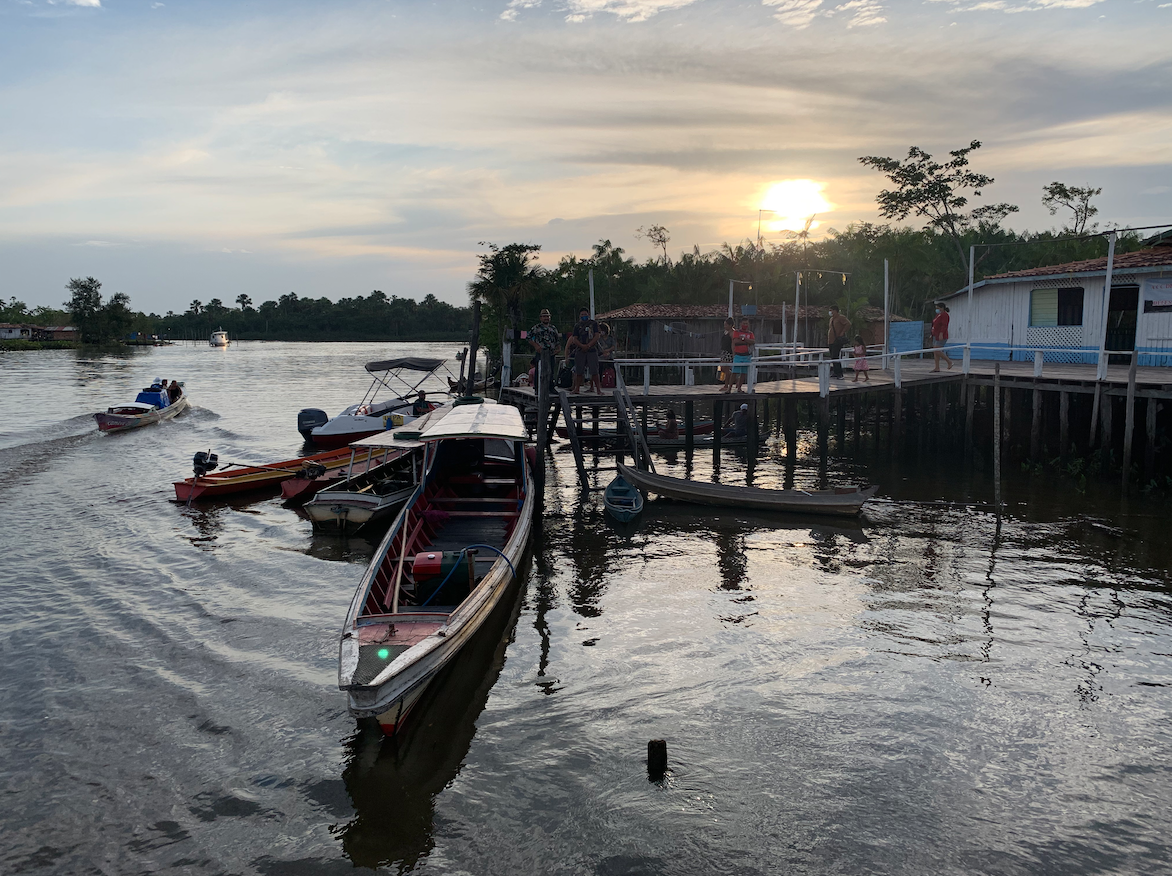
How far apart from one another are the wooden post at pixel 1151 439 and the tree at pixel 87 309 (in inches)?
5287

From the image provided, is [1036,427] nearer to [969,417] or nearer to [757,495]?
[969,417]

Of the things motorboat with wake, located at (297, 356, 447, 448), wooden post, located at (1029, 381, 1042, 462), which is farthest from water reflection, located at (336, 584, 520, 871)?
wooden post, located at (1029, 381, 1042, 462)

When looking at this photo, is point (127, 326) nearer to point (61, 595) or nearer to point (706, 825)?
point (61, 595)

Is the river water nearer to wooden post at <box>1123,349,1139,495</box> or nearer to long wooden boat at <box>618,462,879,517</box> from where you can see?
long wooden boat at <box>618,462,879,517</box>

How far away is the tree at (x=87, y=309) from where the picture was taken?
120000 millimetres

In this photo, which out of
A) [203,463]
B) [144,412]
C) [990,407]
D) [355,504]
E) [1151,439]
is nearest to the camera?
[355,504]

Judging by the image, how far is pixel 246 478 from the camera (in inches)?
727

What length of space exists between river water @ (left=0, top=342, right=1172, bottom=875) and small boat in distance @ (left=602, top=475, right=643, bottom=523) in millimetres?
695

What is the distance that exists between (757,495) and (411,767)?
1025 cm

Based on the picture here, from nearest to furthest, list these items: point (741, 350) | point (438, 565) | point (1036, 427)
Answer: point (438, 565) < point (1036, 427) < point (741, 350)

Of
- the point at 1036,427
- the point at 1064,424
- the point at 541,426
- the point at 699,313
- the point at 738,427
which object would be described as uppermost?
the point at 699,313

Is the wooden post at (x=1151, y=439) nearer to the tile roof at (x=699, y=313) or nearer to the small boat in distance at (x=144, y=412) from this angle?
the tile roof at (x=699, y=313)

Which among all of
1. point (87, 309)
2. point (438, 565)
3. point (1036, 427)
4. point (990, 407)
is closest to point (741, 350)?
point (1036, 427)

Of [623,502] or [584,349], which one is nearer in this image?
[623,502]
